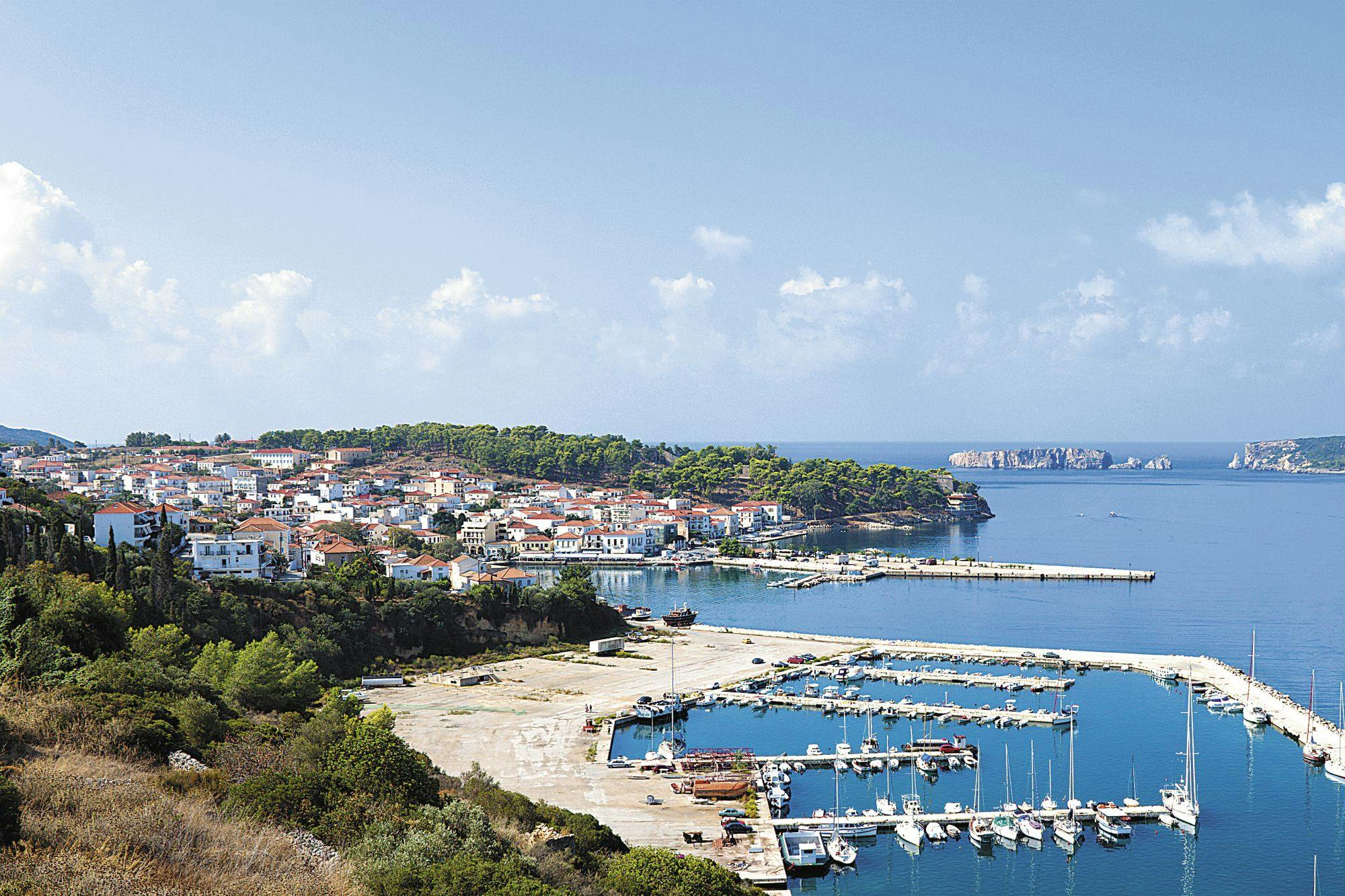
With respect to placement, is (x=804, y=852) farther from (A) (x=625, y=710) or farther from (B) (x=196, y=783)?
(B) (x=196, y=783)

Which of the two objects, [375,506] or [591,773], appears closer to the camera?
[591,773]

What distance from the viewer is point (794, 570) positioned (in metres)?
63.8

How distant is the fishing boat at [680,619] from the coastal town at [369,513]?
248 inches

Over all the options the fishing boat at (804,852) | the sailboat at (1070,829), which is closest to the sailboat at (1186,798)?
the sailboat at (1070,829)

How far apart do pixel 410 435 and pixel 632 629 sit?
73.5 m

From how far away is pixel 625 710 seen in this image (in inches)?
1156

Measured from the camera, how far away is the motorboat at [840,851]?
781 inches

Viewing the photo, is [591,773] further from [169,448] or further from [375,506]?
[169,448]

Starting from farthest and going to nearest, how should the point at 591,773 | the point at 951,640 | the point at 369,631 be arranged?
the point at 951,640 < the point at 369,631 < the point at 591,773

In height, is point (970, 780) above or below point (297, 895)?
below

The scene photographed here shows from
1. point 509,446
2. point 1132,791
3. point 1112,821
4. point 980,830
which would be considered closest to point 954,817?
point 980,830

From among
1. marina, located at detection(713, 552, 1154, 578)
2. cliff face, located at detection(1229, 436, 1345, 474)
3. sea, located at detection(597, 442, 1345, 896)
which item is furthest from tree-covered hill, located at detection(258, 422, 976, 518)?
cliff face, located at detection(1229, 436, 1345, 474)

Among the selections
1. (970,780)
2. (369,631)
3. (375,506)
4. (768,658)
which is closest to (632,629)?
(768,658)

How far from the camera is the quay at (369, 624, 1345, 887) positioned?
2064 centimetres
